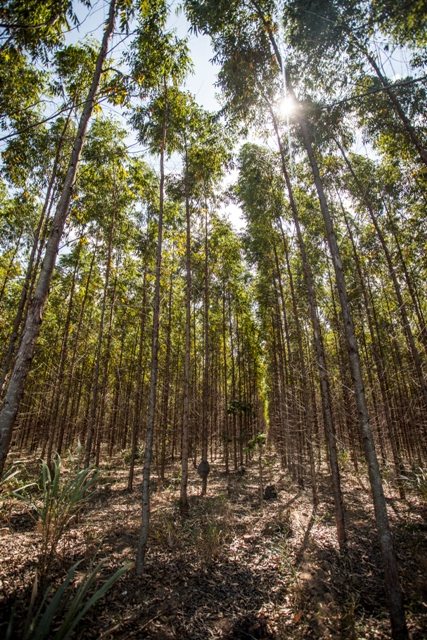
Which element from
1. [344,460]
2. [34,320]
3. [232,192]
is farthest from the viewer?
[344,460]

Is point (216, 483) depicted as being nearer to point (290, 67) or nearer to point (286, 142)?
point (286, 142)

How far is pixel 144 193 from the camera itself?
9242mm

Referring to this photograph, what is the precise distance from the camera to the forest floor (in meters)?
3.68

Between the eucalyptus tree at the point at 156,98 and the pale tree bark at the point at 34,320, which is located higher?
the eucalyptus tree at the point at 156,98

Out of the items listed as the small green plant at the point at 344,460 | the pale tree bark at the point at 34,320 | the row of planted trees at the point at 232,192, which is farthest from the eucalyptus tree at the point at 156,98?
the small green plant at the point at 344,460

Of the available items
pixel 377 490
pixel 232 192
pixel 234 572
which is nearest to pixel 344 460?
pixel 234 572

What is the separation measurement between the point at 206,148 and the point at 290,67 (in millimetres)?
3551

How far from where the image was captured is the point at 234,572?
498 cm

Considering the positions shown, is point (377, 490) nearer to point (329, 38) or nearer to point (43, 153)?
point (329, 38)

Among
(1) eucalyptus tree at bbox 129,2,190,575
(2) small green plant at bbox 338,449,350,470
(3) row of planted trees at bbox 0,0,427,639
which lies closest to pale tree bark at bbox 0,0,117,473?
(3) row of planted trees at bbox 0,0,427,639

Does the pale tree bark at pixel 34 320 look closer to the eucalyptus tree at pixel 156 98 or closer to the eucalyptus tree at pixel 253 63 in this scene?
the eucalyptus tree at pixel 156 98

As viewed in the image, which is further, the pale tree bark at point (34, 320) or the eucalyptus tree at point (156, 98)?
the eucalyptus tree at point (156, 98)

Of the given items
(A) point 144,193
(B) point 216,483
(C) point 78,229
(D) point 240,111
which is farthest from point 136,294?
(B) point 216,483

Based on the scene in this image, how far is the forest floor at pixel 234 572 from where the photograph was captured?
3.68 metres
